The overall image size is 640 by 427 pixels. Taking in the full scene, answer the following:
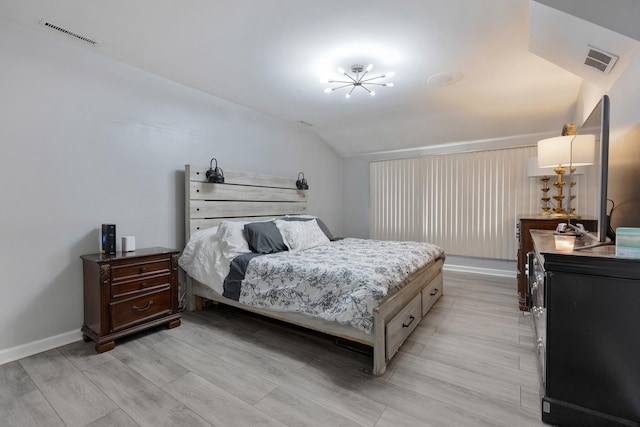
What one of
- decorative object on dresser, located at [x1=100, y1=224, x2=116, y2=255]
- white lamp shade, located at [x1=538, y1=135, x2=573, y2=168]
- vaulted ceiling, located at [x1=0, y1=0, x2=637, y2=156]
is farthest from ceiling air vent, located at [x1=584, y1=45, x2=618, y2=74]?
decorative object on dresser, located at [x1=100, y1=224, x2=116, y2=255]

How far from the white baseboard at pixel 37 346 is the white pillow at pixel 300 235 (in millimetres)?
2042

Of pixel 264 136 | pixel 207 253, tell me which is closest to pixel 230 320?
pixel 207 253

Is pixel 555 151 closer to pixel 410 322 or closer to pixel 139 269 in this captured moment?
pixel 410 322

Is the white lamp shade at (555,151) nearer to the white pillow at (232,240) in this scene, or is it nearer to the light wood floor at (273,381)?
the light wood floor at (273,381)

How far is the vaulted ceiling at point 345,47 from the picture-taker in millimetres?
2025

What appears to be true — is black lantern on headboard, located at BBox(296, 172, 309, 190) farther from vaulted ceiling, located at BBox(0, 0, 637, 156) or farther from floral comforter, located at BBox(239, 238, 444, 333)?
floral comforter, located at BBox(239, 238, 444, 333)

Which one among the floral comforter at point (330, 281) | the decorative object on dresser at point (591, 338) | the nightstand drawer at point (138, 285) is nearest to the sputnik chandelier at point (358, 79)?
the floral comforter at point (330, 281)

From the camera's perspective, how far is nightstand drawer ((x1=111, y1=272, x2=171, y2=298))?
2.38m

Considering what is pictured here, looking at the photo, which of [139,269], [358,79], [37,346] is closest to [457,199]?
[358,79]

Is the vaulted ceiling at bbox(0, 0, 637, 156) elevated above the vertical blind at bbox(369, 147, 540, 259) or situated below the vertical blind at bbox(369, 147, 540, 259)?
above

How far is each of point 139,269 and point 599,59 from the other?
3913 millimetres

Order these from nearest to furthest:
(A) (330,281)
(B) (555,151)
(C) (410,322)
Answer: (A) (330,281), (C) (410,322), (B) (555,151)

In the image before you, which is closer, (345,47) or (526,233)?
(345,47)

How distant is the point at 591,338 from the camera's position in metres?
1.37
